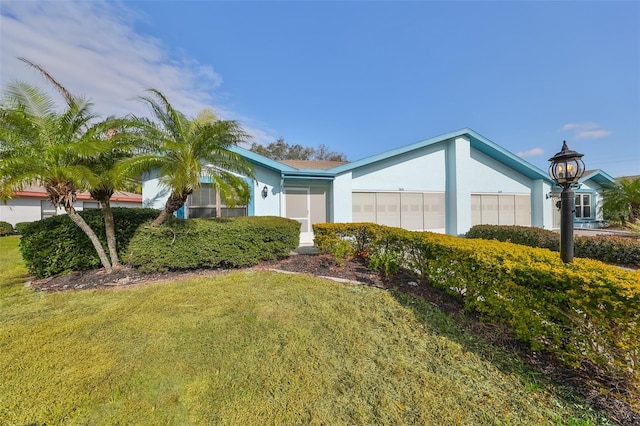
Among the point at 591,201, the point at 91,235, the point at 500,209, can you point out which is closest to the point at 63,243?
the point at 91,235

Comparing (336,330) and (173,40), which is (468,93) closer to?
(173,40)

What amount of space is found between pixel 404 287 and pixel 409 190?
329 inches

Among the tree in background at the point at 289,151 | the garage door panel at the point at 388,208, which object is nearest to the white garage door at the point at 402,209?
the garage door panel at the point at 388,208

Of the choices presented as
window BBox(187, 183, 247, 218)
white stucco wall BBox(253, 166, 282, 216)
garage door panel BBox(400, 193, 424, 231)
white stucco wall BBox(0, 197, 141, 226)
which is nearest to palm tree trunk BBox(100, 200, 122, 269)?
window BBox(187, 183, 247, 218)

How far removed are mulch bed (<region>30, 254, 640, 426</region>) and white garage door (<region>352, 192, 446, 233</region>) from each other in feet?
15.9

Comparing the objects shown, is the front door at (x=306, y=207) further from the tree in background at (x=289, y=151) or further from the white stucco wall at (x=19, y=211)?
the tree in background at (x=289, y=151)

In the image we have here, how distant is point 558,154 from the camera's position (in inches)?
142

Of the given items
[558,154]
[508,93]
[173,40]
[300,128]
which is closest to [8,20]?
[173,40]

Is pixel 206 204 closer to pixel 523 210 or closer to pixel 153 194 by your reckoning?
pixel 153 194

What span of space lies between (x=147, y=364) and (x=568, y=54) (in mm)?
14575

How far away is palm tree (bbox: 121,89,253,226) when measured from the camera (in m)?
5.98

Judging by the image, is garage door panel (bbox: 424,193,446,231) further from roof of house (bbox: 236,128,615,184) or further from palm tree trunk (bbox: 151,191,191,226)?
palm tree trunk (bbox: 151,191,191,226)

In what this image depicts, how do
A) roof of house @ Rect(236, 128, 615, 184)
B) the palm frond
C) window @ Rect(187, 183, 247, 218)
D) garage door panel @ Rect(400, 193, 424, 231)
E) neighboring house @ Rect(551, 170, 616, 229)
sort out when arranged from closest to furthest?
1. the palm frond
2. window @ Rect(187, 183, 247, 218)
3. roof of house @ Rect(236, 128, 615, 184)
4. garage door panel @ Rect(400, 193, 424, 231)
5. neighboring house @ Rect(551, 170, 616, 229)

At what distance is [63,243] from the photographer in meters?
6.38
